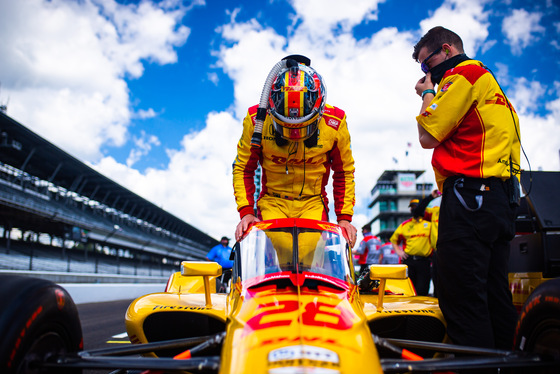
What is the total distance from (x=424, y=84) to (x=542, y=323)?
1.53 m

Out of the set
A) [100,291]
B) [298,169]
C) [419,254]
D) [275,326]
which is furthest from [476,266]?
[100,291]

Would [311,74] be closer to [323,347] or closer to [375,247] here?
[323,347]

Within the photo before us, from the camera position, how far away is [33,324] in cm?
184

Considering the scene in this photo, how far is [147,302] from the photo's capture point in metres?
2.70

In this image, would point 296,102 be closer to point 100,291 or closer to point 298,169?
point 298,169

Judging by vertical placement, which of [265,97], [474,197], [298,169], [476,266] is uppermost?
[265,97]

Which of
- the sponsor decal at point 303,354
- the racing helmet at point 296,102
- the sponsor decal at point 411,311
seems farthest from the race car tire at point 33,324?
the racing helmet at point 296,102

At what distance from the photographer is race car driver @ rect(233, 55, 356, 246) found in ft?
10.2

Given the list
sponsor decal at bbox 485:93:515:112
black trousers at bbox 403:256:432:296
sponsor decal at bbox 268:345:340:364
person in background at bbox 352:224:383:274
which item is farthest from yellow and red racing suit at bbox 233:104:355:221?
person in background at bbox 352:224:383:274

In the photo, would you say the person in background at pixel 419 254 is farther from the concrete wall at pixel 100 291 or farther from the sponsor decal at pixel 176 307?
the concrete wall at pixel 100 291

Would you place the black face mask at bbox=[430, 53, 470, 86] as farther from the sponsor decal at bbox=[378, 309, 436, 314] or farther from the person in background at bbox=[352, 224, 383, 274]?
the person in background at bbox=[352, 224, 383, 274]

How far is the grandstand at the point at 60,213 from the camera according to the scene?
24312 mm

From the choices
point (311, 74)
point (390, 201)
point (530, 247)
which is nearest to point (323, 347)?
point (311, 74)

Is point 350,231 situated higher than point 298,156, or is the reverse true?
point 298,156
